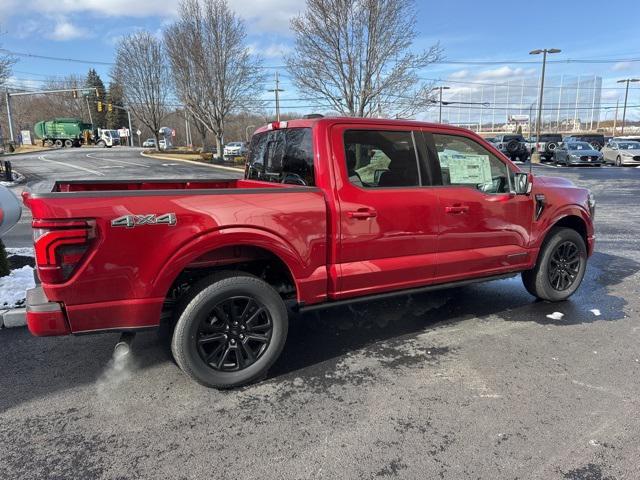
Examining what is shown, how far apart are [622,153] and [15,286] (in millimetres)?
33171

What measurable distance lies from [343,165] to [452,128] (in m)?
1.28

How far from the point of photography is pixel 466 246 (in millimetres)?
4242

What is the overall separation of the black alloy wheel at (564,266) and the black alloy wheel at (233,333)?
3.27 m

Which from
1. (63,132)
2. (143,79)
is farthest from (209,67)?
(63,132)

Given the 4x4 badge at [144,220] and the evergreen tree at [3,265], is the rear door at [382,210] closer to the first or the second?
the 4x4 badge at [144,220]

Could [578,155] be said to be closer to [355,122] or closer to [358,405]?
[355,122]

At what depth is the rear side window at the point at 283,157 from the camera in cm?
378

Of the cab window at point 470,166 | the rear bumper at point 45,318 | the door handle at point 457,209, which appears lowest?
the rear bumper at point 45,318

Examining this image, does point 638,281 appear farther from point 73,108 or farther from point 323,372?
point 73,108

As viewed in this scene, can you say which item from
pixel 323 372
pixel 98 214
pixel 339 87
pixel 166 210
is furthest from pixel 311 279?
pixel 339 87

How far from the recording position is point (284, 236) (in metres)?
3.33

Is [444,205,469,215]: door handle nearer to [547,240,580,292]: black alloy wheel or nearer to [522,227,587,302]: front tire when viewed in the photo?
[522,227,587,302]: front tire

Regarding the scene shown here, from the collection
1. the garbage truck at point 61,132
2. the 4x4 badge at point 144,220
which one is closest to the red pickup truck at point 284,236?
the 4x4 badge at point 144,220

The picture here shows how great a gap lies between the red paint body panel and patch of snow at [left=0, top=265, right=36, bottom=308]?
142cm
